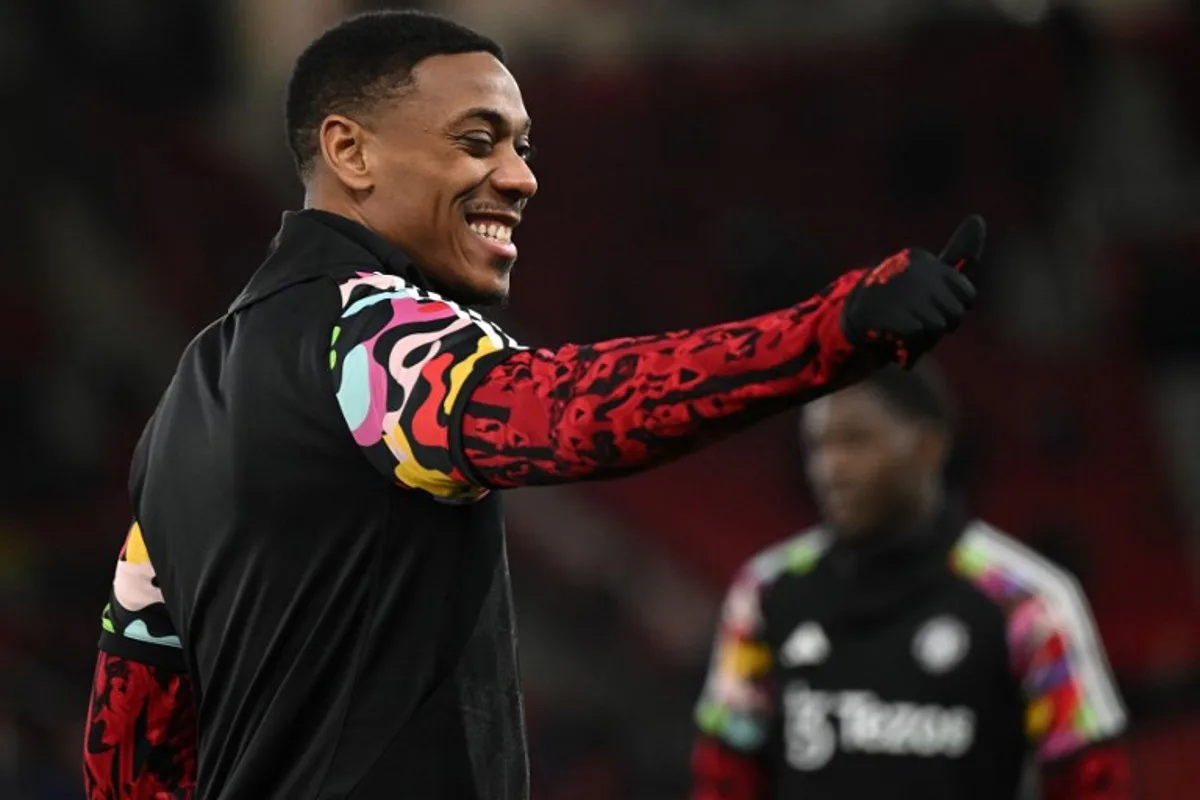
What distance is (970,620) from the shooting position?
381 cm

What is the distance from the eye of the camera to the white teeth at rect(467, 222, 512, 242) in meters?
2.02

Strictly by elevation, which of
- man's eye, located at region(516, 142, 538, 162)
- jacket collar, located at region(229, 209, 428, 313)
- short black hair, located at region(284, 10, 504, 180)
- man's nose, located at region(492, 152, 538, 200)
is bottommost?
jacket collar, located at region(229, 209, 428, 313)

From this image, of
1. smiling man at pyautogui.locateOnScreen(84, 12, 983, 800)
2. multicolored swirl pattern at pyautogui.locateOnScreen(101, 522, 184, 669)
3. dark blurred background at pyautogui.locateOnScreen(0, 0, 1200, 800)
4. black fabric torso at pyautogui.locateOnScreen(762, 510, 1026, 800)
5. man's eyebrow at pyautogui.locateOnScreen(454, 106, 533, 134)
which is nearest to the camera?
smiling man at pyautogui.locateOnScreen(84, 12, 983, 800)

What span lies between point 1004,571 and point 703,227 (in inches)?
331

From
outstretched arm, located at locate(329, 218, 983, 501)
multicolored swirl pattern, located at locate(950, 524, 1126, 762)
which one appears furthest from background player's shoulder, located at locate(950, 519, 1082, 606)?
outstretched arm, located at locate(329, 218, 983, 501)

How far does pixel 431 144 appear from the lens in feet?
6.51

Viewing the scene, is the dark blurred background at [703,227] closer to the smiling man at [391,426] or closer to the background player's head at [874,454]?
the background player's head at [874,454]

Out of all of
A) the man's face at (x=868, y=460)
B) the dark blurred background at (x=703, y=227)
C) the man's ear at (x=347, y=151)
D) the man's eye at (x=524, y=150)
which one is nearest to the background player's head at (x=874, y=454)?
the man's face at (x=868, y=460)

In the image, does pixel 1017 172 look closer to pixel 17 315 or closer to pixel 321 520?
pixel 17 315

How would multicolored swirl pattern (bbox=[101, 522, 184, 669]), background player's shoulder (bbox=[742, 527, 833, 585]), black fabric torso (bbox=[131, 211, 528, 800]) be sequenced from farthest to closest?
background player's shoulder (bbox=[742, 527, 833, 585]) → multicolored swirl pattern (bbox=[101, 522, 184, 669]) → black fabric torso (bbox=[131, 211, 528, 800])

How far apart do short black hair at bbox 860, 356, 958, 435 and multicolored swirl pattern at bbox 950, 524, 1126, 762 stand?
13.9 inches

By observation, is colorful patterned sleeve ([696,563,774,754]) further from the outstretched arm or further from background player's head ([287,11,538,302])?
the outstretched arm

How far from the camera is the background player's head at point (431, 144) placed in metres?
1.99

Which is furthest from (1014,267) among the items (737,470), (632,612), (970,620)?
(970,620)
